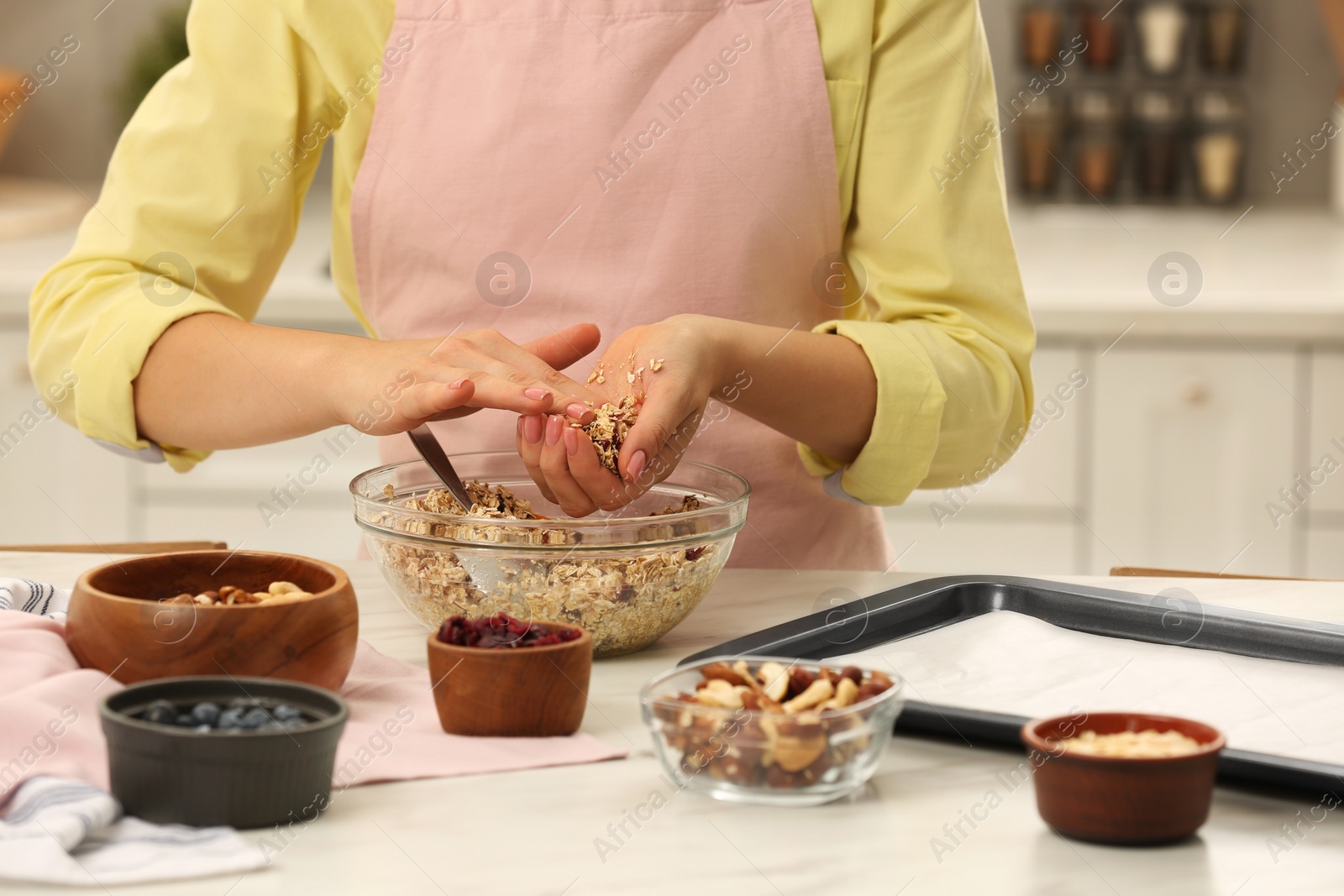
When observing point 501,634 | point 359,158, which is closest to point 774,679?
point 501,634

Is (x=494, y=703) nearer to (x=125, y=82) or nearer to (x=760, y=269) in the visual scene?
(x=760, y=269)

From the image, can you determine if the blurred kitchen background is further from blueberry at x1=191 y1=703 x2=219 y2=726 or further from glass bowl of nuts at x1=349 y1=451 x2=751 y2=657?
blueberry at x1=191 y1=703 x2=219 y2=726

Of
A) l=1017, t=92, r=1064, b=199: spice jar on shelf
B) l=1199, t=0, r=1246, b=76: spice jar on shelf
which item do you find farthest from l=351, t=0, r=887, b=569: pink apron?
l=1199, t=0, r=1246, b=76: spice jar on shelf

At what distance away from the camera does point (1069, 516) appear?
1982 mm

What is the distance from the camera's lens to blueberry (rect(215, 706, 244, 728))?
60cm

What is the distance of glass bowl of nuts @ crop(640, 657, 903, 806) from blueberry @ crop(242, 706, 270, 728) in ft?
0.53

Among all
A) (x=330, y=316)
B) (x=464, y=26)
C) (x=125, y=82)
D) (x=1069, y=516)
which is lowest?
(x=1069, y=516)

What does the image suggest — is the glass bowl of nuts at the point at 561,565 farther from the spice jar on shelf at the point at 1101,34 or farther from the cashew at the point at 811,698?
the spice jar on shelf at the point at 1101,34

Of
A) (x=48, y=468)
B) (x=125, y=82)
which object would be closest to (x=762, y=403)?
(x=48, y=468)

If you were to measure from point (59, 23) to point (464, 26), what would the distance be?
1.85 meters

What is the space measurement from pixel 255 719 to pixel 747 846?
212 millimetres

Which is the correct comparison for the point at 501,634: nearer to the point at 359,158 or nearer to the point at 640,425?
the point at 640,425

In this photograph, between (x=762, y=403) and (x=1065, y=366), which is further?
(x=1065, y=366)

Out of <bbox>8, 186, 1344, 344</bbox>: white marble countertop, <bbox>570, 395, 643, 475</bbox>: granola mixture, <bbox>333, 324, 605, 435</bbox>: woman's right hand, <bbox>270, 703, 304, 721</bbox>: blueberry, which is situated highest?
<bbox>8, 186, 1344, 344</bbox>: white marble countertop
